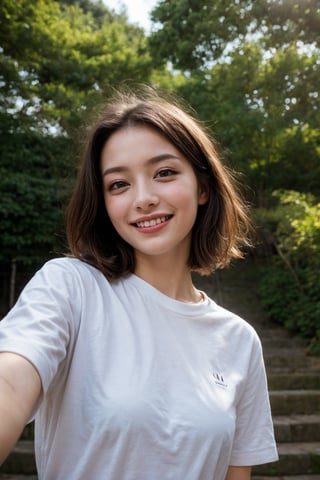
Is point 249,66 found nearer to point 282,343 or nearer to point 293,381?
point 282,343

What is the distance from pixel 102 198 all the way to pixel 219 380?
48cm

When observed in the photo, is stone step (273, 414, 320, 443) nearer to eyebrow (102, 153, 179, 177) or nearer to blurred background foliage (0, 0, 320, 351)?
blurred background foliage (0, 0, 320, 351)

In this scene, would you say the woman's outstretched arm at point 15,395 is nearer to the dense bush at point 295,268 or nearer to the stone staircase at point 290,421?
the stone staircase at point 290,421

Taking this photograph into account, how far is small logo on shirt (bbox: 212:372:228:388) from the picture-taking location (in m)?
1.06

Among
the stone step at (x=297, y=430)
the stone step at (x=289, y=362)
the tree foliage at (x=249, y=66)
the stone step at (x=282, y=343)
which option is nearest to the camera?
the stone step at (x=297, y=430)

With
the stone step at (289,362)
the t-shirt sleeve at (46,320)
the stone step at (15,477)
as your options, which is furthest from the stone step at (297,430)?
the t-shirt sleeve at (46,320)

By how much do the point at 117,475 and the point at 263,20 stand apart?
22.1 feet

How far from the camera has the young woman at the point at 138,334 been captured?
883 mm

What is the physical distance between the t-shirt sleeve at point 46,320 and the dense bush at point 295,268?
16.2 ft

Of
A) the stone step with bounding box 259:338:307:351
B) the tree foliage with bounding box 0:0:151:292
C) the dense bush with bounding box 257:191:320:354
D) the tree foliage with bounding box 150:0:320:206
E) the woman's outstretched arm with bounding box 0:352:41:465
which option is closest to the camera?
the woman's outstretched arm with bounding box 0:352:41:465

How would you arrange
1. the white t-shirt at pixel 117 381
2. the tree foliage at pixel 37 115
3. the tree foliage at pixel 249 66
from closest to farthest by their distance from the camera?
the white t-shirt at pixel 117 381 < the tree foliage at pixel 249 66 < the tree foliage at pixel 37 115

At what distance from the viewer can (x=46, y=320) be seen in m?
0.84

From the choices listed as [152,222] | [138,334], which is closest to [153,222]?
[152,222]

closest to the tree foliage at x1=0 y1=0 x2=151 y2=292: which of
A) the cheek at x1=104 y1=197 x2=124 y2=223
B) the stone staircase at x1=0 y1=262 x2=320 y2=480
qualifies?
the stone staircase at x1=0 y1=262 x2=320 y2=480
